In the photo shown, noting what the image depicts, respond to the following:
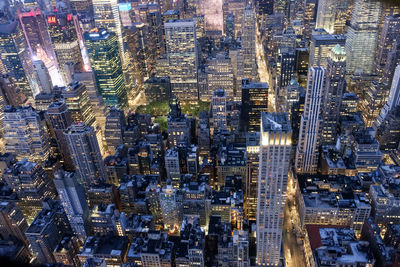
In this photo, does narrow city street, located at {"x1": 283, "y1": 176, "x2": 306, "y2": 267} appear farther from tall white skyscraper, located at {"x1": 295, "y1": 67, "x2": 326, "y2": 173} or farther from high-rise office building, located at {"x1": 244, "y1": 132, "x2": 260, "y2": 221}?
tall white skyscraper, located at {"x1": 295, "y1": 67, "x2": 326, "y2": 173}

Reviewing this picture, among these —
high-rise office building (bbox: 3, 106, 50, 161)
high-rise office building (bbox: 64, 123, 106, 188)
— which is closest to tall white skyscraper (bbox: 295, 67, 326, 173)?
high-rise office building (bbox: 64, 123, 106, 188)

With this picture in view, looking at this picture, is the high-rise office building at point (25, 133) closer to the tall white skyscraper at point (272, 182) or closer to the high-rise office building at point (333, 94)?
the tall white skyscraper at point (272, 182)

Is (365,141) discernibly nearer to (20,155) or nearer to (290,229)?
(290,229)

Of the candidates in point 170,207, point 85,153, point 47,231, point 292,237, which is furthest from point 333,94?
point 47,231

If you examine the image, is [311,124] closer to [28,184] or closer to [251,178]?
[251,178]

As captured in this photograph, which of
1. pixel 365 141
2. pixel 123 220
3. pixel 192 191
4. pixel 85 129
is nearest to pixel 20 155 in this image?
pixel 85 129
